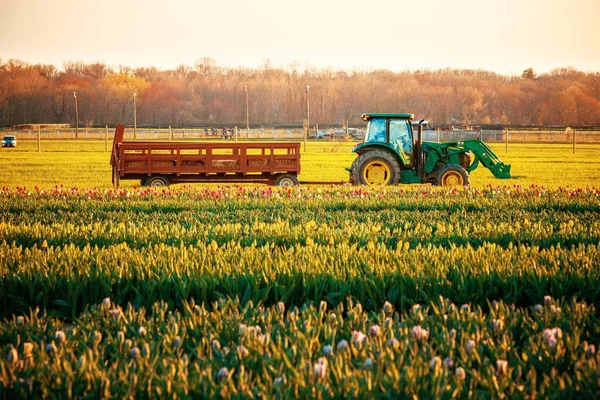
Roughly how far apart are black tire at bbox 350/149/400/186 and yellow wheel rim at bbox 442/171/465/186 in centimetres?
112

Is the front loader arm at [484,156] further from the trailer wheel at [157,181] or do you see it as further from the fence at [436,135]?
the fence at [436,135]

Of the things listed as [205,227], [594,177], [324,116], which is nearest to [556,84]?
[324,116]

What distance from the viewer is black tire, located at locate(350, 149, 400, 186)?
1680cm

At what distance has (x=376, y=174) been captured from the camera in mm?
17094

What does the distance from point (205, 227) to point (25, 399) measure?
6075mm

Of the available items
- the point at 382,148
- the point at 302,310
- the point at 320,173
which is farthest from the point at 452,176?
the point at 302,310

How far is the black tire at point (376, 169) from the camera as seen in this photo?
1680cm

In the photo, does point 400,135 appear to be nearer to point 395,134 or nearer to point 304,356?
point 395,134

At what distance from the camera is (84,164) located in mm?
30656

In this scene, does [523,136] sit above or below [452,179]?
above

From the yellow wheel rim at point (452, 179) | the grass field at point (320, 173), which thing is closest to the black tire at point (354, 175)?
the yellow wheel rim at point (452, 179)

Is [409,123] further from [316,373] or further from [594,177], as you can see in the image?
[316,373]

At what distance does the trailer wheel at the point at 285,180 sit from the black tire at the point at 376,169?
1470 millimetres

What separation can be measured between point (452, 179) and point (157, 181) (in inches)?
284
